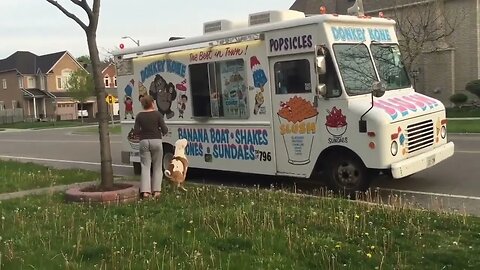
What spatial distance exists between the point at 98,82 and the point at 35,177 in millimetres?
4008

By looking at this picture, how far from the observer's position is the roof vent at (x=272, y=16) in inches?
408

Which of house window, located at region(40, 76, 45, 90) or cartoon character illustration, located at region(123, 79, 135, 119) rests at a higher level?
house window, located at region(40, 76, 45, 90)

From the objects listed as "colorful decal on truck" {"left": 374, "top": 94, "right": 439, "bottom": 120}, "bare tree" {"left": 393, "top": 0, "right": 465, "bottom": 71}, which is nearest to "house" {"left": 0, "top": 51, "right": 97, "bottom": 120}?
"bare tree" {"left": 393, "top": 0, "right": 465, "bottom": 71}

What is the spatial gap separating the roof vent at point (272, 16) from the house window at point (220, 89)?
82cm

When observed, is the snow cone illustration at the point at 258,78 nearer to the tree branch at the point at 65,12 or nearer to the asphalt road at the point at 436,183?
the asphalt road at the point at 436,183

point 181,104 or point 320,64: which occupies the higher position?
point 320,64

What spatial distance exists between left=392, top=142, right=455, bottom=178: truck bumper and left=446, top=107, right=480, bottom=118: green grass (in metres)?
21.3

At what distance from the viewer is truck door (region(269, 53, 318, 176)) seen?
975cm

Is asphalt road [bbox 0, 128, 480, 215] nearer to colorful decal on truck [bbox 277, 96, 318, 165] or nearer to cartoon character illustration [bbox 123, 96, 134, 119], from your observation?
colorful decal on truck [bbox 277, 96, 318, 165]

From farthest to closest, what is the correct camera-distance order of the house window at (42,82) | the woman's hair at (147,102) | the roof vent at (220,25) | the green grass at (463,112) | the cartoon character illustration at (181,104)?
the house window at (42,82) → the green grass at (463,112) → the cartoon character illustration at (181,104) → the roof vent at (220,25) → the woman's hair at (147,102)

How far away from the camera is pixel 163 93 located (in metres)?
12.4

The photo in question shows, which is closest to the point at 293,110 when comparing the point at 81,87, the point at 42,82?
the point at 81,87

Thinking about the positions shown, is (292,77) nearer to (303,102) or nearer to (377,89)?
(303,102)

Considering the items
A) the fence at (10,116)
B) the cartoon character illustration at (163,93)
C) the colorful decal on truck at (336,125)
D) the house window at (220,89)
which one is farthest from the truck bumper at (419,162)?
the fence at (10,116)
